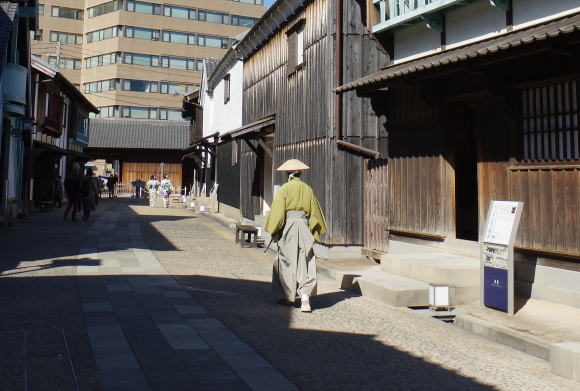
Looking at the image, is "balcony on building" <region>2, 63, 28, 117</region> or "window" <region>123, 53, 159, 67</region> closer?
"balcony on building" <region>2, 63, 28, 117</region>

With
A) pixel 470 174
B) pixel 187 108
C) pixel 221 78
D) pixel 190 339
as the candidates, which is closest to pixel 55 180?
pixel 221 78

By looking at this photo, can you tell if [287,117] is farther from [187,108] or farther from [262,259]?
[187,108]

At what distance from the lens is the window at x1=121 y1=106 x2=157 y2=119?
61219 mm

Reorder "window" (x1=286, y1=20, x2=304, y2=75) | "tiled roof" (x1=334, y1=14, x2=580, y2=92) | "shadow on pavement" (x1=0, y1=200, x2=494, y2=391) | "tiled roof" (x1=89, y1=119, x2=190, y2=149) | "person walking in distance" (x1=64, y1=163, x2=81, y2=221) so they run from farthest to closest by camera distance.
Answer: "tiled roof" (x1=89, y1=119, x2=190, y2=149)
"person walking in distance" (x1=64, y1=163, x2=81, y2=221)
"window" (x1=286, y1=20, x2=304, y2=75)
"tiled roof" (x1=334, y1=14, x2=580, y2=92)
"shadow on pavement" (x1=0, y1=200, x2=494, y2=391)

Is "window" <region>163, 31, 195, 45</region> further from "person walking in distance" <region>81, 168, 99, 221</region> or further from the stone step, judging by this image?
the stone step

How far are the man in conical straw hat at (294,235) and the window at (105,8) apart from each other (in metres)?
59.9

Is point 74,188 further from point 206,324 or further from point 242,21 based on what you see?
point 242,21

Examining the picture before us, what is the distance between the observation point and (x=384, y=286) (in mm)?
8242

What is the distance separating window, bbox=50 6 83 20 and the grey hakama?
65.0 meters

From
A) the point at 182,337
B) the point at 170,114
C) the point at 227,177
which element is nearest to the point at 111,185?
the point at 227,177

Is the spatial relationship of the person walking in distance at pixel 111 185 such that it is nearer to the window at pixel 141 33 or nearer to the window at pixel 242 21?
the window at pixel 141 33

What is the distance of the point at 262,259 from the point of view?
13039mm

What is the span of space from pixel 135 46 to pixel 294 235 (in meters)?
59.0

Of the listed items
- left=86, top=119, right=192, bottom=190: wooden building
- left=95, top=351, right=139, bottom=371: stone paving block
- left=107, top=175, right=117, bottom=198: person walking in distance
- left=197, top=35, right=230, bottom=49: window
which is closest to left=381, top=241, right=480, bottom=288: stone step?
left=95, top=351, right=139, bottom=371: stone paving block
